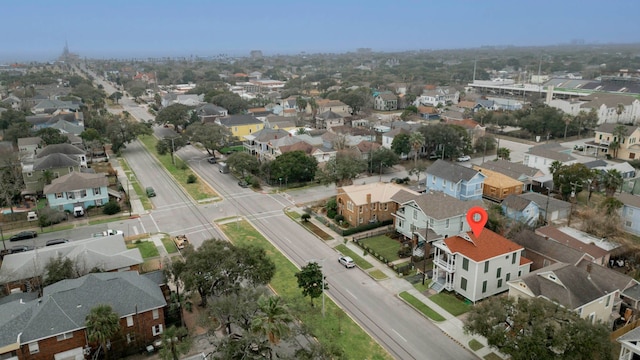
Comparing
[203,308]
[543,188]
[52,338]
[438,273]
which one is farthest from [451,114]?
[52,338]

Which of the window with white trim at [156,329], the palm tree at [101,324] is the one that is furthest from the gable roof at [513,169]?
the palm tree at [101,324]

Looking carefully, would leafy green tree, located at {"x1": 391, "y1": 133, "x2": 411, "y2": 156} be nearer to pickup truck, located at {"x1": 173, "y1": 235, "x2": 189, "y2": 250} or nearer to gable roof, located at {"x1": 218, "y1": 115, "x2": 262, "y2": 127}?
gable roof, located at {"x1": 218, "y1": 115, "x2": 262, "y2": 127}

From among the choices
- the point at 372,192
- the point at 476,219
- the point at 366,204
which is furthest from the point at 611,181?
the point at 366,204

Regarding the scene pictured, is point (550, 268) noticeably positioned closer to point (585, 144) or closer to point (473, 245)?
point (473, 245)

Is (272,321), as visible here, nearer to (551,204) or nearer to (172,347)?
(172,347)

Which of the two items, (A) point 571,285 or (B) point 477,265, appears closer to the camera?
(A) point 571,285
